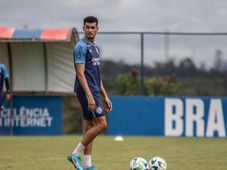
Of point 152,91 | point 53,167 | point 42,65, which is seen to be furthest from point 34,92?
point 53,167

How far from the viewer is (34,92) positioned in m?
21.4

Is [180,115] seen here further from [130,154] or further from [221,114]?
[130,154]

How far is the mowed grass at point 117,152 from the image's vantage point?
1163cm

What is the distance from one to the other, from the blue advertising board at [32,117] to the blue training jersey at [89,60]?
1063cm

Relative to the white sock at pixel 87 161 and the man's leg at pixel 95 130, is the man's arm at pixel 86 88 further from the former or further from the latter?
the white sock at pixel 87 161

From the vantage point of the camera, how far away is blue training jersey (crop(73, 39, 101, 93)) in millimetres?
10148

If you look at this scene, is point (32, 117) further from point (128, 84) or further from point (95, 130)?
point (95, 130)

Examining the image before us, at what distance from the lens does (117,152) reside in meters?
14.5

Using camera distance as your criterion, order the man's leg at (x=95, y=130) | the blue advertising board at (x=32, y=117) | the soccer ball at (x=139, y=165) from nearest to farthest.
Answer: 1. the soccer ball at (x=139, y=165)
2. the man's leg at (x=95, y=130)
3. the blue advertising board at (x=32, y=117)

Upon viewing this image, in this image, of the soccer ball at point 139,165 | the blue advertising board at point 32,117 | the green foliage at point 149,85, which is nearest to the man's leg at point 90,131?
the soccer ball at point 139,165

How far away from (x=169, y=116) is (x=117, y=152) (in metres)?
5.83

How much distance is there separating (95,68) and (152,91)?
14.8 metres

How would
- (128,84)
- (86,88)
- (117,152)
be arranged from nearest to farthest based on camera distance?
(86,88) < (117,152) < (128,84)

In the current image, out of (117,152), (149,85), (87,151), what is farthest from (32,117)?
(87,151)
